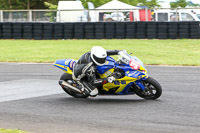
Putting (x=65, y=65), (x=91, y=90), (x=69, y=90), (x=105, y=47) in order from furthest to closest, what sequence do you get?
(x=105, y=47) → (x=69, y=90) → (x=65, y=65) → (x=91, y=90)

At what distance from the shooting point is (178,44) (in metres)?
20.0

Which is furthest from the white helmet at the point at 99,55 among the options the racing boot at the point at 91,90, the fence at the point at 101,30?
the fence at the point at 101,30

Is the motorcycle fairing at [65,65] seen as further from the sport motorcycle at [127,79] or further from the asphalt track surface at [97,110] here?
the asphalt track surface at [97,110]

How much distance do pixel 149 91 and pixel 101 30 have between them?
15.0 m

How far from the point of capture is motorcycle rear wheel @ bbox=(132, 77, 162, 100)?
24.3 ft

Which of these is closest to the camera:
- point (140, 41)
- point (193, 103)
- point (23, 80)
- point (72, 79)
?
point (193, 103)

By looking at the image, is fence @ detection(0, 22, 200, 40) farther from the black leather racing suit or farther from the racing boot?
the racing boot

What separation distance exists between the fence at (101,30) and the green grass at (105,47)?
1.72 ft

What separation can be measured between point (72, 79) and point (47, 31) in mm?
15414

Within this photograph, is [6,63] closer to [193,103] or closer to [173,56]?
[173,56]

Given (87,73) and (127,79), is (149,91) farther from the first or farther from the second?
(87,73)

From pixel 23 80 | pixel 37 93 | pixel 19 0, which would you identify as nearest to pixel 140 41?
pixel 23 80

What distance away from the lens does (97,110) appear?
6.96 metres

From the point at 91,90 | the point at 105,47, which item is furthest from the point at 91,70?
the point at 105,47
